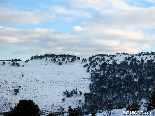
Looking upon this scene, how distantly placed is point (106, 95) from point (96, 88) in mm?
16885

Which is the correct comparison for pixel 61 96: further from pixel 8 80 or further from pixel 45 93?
pixel 8 80

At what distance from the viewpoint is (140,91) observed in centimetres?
15912

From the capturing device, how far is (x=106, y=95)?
165625 millimetres

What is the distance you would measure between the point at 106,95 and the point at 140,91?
23.2 m

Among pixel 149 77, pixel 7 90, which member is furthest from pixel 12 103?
pixel 149 77

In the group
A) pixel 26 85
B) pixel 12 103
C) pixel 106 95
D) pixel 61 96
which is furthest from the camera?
pixel 26 85

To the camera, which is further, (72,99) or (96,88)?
(96,88)

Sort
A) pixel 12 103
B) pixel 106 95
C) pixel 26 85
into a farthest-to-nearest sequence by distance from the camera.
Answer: pixel 26 85 < pixel 106 95 < pixel 12 103

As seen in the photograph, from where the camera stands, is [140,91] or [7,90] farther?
[7,90]

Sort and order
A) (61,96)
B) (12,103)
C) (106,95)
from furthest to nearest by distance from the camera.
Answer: (61,96), (106,95), (12,103)

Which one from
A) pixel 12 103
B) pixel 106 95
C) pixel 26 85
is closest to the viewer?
pixel 12 103

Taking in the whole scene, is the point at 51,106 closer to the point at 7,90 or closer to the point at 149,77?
the point at 7,90

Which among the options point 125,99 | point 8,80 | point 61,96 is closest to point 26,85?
point 8,80

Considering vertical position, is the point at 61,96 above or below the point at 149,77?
below
